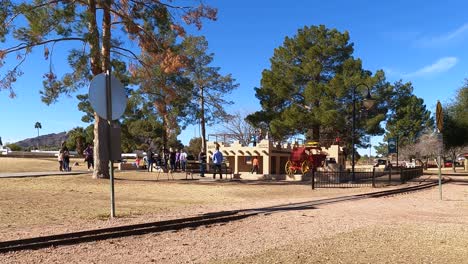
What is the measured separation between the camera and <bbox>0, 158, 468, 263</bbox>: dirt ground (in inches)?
262

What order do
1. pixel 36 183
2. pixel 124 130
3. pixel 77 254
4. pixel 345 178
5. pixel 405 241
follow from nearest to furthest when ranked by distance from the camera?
Answer: pixel 77 254, pixel 405 241, pixel 36 183, pixel 345 178, pixel 124 130

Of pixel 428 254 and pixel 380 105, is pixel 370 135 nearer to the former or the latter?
pixel 380 105

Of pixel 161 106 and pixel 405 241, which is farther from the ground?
pixel 161 106

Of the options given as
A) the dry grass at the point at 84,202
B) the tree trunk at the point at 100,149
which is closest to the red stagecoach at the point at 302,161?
the tree trunk at the point at 100,149

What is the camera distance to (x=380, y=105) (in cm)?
4612

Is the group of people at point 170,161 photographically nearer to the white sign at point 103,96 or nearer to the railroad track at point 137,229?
the railroad track at point 137,229

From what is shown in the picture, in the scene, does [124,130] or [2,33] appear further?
[124,130]

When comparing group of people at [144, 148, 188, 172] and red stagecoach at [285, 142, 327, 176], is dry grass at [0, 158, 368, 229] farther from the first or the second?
red stagecoach at [285, 142, 327, 176]

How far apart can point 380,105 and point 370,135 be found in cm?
339

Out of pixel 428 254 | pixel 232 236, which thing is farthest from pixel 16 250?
pixel 428 254

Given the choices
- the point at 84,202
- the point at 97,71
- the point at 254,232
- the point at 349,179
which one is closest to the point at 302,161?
the point at 349,179

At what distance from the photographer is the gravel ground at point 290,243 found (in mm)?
6551

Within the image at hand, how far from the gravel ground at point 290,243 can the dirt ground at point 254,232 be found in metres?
0.01

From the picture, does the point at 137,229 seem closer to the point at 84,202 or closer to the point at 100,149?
the point at 84,202
